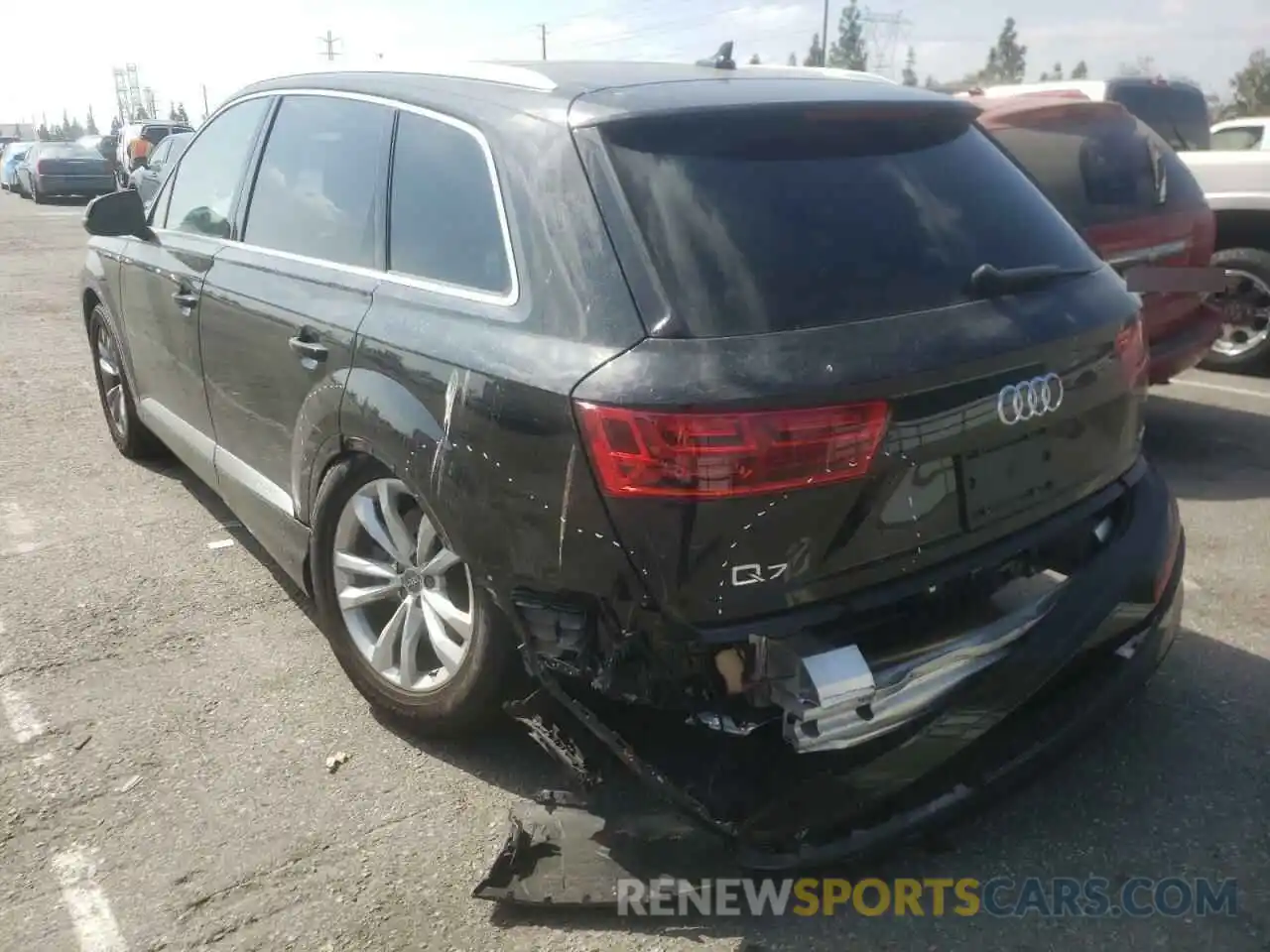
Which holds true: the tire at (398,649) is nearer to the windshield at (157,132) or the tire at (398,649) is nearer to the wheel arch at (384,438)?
the wheel arch at (384,438)

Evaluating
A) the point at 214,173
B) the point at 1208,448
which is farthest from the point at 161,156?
the point at 1208,448

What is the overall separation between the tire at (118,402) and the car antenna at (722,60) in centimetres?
329

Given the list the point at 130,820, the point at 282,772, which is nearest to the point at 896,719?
the point at 282,772

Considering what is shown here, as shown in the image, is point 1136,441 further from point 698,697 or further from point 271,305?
point 271,305

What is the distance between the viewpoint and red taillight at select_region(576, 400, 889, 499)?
7.09 ft

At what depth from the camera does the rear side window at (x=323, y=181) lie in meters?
3.22

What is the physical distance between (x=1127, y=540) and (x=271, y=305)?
254cm

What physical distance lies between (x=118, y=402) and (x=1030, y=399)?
4.76m

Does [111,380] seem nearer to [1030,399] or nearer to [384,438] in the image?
[384,438]

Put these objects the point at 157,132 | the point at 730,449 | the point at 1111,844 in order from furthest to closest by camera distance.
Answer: the point at 157,132, the point at 1111,844, the point at 730,449

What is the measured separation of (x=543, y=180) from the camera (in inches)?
99.9

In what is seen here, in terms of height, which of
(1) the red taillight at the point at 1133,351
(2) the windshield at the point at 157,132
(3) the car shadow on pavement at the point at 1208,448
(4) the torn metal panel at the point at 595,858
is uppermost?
(1) the red taillight at the point at 1133,351

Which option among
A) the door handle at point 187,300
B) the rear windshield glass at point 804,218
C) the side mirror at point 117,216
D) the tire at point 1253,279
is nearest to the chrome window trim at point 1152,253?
the tire at point 1253,279

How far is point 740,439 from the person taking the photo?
216 cm
